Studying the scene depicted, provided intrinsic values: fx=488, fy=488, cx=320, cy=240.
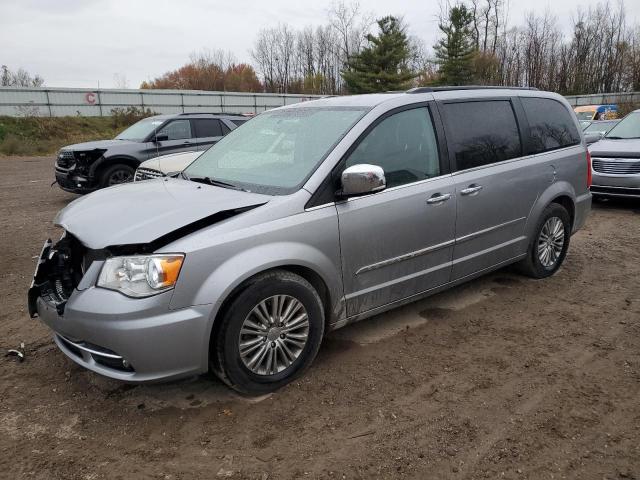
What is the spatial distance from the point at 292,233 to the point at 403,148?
3.97ft

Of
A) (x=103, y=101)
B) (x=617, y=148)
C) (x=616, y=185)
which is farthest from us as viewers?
(x=103, y=101)

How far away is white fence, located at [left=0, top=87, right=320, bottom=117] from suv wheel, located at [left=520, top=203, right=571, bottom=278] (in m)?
26.2

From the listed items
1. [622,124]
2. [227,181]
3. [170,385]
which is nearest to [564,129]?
[227,181]

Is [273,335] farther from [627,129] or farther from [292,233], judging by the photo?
[627,129]

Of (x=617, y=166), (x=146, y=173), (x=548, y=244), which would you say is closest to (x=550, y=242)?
(x=548, y=244)

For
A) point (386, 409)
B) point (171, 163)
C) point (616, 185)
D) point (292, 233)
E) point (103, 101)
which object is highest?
point (103, 101)

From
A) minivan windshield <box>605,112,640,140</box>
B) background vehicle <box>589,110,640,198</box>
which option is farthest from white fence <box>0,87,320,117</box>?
background vehicle <box>589,110,640,198</box>

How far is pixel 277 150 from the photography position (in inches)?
146

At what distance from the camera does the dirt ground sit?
2.46 m

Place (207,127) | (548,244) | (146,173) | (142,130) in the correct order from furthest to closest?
(207,127) → (142,130) → (146,173) → (548,244)

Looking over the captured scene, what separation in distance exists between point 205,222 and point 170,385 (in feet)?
3.86

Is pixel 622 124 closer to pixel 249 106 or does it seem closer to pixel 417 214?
pixel 417 214

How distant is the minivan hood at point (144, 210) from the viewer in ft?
9.14

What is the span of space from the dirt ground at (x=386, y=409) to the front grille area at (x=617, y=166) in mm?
4849
